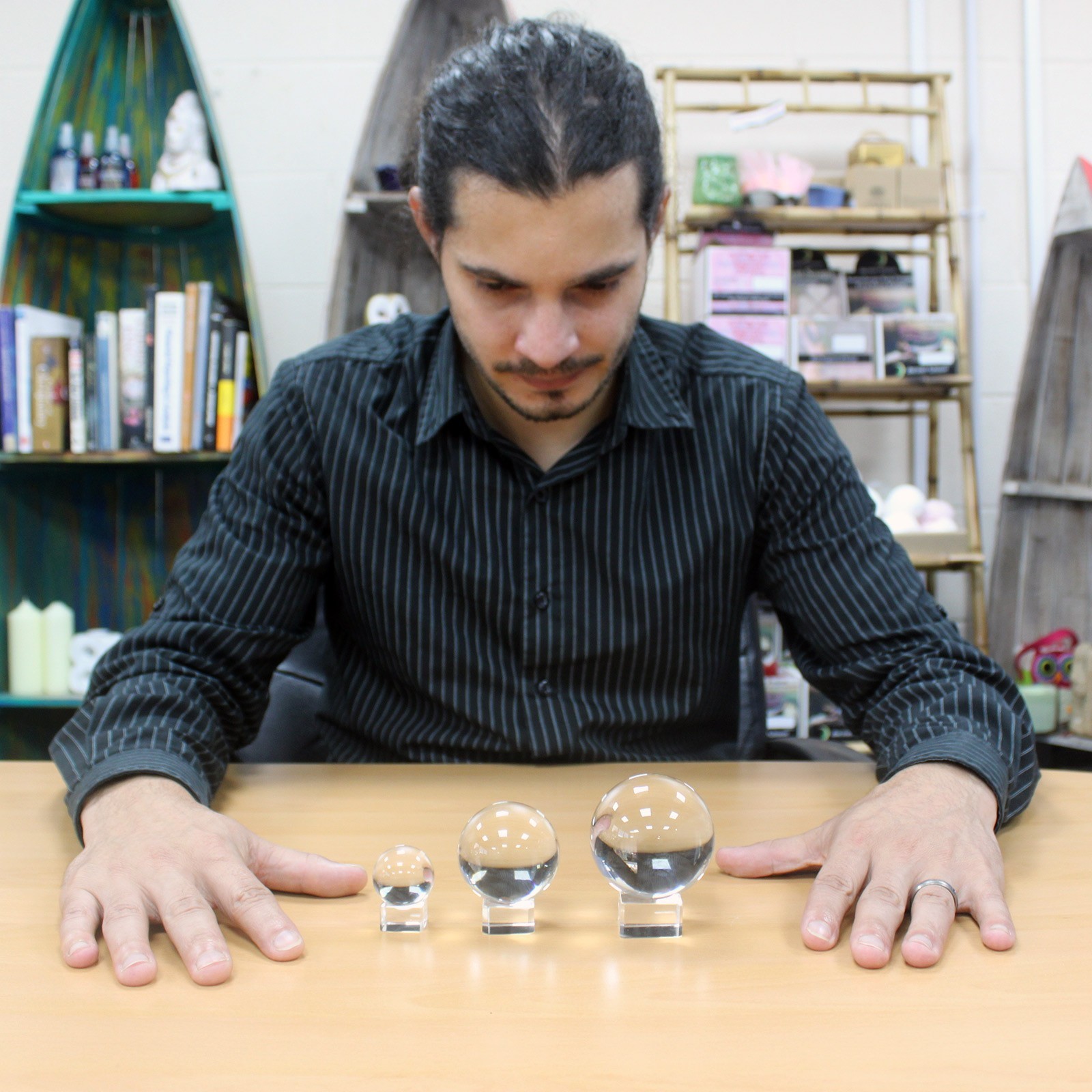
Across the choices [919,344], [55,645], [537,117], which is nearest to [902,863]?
[537,117]

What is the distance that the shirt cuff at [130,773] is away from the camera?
846 mm

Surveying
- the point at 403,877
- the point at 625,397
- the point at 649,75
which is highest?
the point at 649,75

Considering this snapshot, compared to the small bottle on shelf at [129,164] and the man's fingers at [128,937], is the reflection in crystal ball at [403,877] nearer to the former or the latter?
the man's fingers at [128,937]

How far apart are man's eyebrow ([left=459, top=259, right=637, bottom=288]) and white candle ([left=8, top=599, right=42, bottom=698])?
5.07 feet

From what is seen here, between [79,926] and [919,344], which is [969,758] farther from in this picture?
[919,344]

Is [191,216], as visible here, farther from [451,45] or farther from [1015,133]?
[1015,133]

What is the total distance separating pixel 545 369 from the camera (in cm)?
106

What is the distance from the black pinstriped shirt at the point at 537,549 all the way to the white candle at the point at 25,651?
116 centimetres

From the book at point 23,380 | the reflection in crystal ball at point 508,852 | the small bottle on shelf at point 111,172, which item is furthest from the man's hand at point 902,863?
the small bottle on shelf at point 111,172

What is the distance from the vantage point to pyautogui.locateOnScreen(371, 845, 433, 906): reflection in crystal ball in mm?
660

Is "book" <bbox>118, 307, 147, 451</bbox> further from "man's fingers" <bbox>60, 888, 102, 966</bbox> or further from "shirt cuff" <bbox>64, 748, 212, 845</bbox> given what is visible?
"man's fingers" <bbox>60, 888, 102, 966</bbox>

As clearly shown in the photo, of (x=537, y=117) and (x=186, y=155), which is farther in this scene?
(x=186, y=155)

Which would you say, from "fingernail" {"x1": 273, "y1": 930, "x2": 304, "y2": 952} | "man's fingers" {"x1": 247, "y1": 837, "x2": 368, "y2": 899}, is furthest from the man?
"fingernail" {"x1": 273, "y1": 930, "x2": 304, "y2": 952}

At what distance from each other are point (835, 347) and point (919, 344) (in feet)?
0.58
